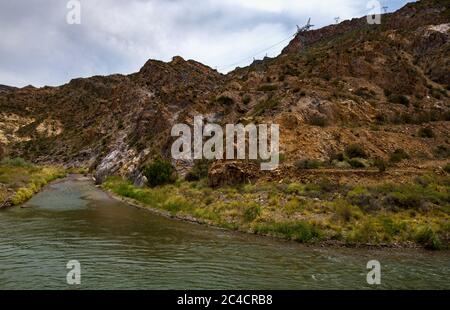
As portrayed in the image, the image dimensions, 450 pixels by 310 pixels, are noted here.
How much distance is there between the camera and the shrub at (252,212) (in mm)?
29344

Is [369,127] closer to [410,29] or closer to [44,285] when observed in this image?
[44,285]

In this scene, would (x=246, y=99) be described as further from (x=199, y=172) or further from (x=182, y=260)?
(x=182, y=260)

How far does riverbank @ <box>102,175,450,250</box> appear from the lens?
24641mm

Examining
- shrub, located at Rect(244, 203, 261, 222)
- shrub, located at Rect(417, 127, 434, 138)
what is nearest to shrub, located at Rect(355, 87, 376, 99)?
shrub, located at Rect(417, 127, 434, 138)

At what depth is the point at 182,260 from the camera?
69.3 feet

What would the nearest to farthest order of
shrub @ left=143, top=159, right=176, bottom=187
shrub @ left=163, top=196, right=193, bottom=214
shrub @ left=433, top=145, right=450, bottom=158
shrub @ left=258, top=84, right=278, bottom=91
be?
1. shrub @ left=163, top=196, right=193, bottom=214
2. shrub @ left=433, top=145, right=450, bottom=158
3. shrub @ left=143, top=159, right=176, bottom=187
4. shrub @ left=258, top=84, right=278, bottom=91

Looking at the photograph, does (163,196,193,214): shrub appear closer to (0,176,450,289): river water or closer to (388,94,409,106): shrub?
(0,176,450,289): river water

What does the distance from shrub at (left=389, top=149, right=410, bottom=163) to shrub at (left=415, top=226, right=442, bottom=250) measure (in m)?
16.2

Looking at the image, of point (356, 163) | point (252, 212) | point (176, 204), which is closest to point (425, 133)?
point (356, 163)

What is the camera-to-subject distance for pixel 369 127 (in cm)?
4681

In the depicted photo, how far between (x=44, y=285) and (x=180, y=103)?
58.4m

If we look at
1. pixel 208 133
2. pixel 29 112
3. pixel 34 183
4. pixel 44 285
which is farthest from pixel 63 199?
pixel 29 112

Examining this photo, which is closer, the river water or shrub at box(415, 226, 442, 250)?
the river water

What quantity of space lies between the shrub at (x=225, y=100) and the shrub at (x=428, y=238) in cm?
3893
